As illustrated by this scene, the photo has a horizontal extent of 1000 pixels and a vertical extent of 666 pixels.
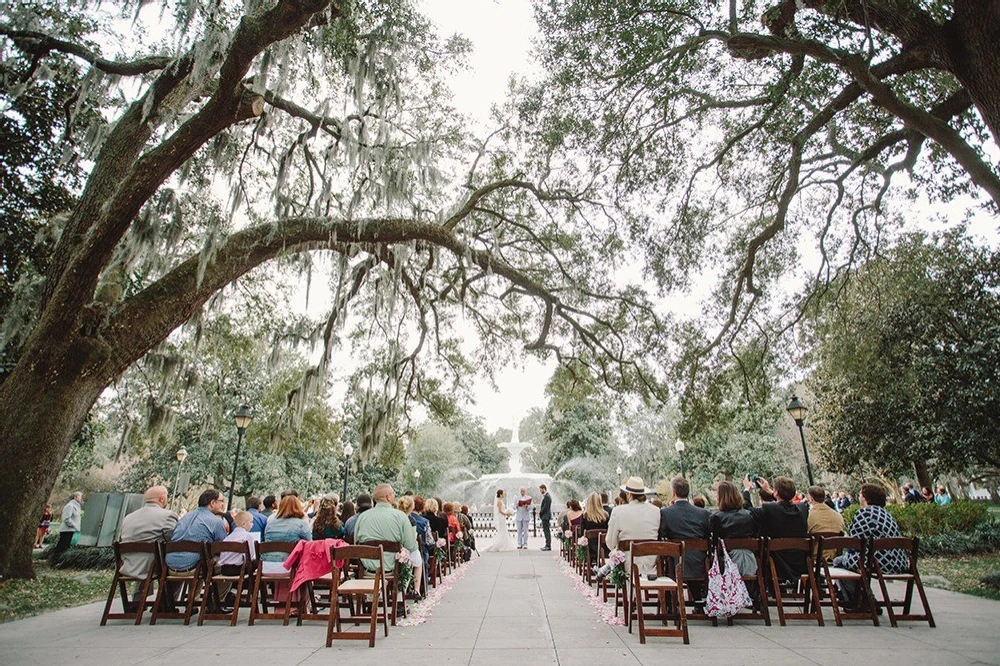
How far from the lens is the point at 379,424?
11.9 meters

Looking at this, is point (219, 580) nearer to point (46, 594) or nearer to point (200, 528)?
point (200, 528)

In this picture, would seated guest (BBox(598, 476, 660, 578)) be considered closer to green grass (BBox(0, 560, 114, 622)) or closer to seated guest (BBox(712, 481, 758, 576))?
seated guest (BBox(712, 481, 758, 576))

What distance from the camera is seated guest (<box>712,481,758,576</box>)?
5.54m

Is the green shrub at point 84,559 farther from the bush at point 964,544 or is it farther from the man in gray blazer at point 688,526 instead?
the bush at point 964,544

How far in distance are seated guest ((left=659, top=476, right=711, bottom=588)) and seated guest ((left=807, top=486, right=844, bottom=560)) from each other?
4.45 ft

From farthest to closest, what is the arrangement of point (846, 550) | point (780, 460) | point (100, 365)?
point (780, 460) → point (100, 365) → point (846, 550)

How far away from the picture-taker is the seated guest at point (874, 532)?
218 inches

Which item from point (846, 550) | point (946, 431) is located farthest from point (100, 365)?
point (946, 431)

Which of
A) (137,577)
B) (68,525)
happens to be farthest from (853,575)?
(68,525)

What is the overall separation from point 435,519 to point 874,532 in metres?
6.00

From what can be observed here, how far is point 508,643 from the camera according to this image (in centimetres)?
459

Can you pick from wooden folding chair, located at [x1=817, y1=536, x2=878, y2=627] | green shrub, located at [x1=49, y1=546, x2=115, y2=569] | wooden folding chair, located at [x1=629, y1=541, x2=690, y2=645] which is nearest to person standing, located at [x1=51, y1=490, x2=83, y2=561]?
green shrub, located at [x1=49, y1=546, x2=115, y2=569]

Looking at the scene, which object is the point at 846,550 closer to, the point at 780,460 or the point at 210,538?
the point at 210,538

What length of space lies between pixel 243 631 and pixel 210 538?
1.16m
